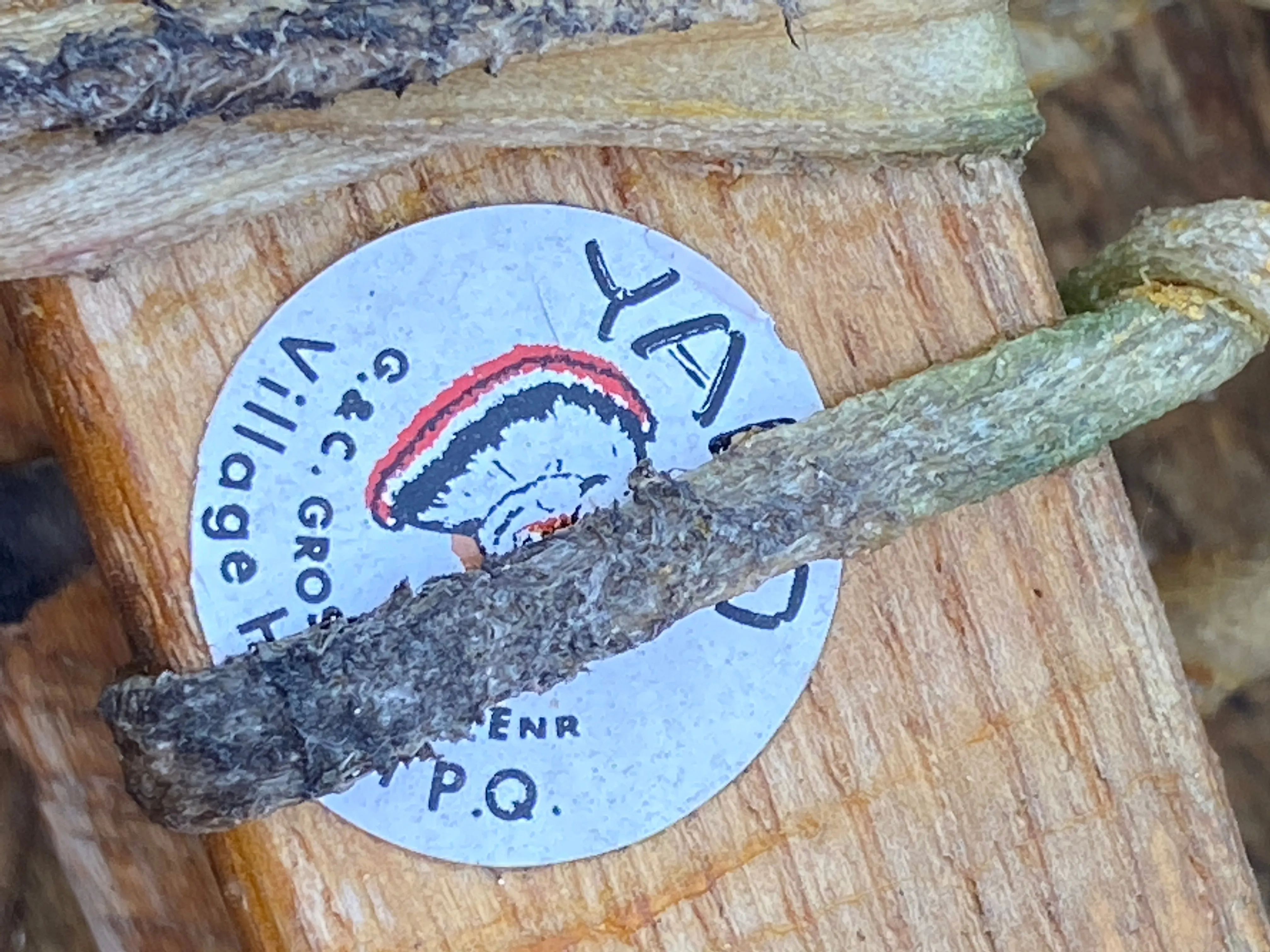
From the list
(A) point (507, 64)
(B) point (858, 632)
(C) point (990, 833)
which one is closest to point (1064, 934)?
(C) point (990, 833)

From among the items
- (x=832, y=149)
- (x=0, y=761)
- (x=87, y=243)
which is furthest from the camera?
(x=0, y=761)

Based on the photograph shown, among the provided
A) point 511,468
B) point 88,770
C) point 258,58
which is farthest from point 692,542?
point 88,770

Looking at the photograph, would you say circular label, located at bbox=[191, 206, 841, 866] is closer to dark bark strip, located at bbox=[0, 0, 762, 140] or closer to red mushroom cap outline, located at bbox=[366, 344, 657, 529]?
red mushroom cap outline, located at bbox=[366, 344, 657, 529]

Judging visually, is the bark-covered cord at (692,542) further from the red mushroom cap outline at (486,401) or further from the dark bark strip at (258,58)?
the dark bark strip at (258,58)

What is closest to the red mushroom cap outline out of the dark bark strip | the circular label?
the circular label

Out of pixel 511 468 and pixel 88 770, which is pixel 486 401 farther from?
pixel 88 770

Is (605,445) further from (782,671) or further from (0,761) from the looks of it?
(0,761)

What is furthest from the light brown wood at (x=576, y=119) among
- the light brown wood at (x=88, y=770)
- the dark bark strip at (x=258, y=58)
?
the light brown wood at (x=88, y=770)
